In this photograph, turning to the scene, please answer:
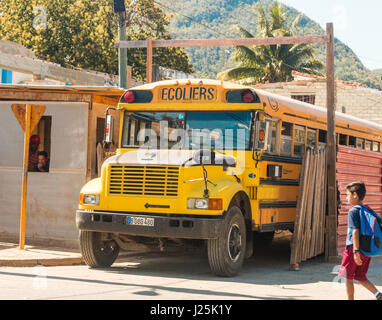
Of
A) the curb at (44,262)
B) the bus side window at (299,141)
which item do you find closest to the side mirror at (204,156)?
the bus side window at (299,141)

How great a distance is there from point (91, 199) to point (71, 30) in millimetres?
34172

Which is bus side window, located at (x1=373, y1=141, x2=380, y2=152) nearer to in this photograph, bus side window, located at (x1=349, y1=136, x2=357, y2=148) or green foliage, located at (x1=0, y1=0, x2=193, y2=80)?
bus side window, located at (x1=349, y1=136, x2=357, y2=148)

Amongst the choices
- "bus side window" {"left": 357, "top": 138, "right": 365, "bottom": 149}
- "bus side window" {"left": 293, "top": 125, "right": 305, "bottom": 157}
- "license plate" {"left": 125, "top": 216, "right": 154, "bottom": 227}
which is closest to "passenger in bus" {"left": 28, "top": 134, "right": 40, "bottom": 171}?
"license plate" {"left": 125, "top": 216, "right": 154, "bottom": 227}

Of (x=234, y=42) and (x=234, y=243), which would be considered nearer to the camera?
(x=234, y=243)

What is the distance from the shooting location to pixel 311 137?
12.8 metres

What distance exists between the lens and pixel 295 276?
1035 cm

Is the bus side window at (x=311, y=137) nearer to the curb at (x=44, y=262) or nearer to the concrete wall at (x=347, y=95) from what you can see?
the curb at (x=44, y=262)

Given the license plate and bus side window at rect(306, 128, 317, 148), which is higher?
bus side window at rect(306, 128, 317, 148)

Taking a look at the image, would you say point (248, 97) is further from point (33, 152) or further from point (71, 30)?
point (71, 30)

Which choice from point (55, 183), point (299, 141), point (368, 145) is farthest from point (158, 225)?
point (368, 145)

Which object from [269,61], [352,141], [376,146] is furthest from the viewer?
[269,61]

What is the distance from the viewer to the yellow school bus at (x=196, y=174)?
31.7 ft

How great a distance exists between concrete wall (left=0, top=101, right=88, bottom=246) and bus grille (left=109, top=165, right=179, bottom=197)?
3.10 meters

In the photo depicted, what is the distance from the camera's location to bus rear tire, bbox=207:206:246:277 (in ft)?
31.6
